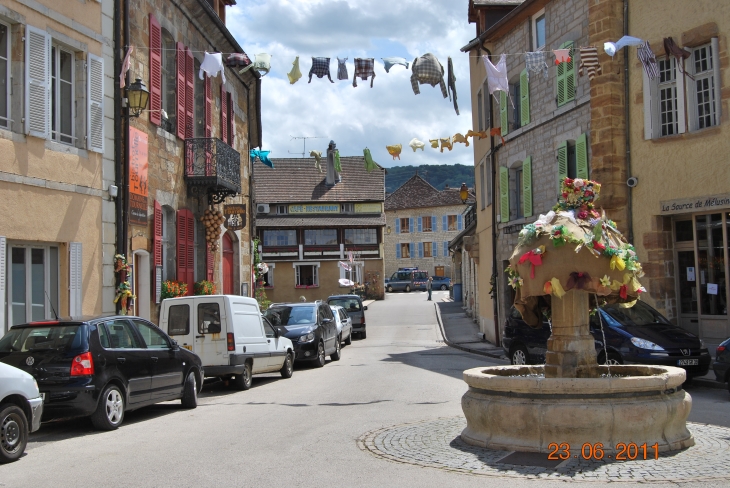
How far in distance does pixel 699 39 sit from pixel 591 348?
35.4 ft

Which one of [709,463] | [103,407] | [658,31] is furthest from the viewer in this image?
[658,31]

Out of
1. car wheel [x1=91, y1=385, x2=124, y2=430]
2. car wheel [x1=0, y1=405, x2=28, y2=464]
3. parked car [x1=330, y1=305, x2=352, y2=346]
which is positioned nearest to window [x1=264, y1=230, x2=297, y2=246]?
parked car [x1=330, y1=305, x2=352, y2=346]

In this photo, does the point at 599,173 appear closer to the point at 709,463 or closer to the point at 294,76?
the point at 294,76

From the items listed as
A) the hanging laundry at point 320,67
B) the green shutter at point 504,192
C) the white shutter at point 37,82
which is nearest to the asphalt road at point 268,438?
the white shutter at point 37,82

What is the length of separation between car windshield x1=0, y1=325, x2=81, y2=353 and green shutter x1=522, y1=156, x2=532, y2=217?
15.5 metres

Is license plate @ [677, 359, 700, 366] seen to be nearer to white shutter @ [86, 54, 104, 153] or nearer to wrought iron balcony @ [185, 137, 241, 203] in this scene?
white shutter @ [86, 54, 104, 153]

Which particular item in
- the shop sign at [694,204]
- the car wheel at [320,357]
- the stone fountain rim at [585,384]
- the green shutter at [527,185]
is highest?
the green shutter at [527,185]

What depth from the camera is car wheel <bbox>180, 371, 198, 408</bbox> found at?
1210 centimetres

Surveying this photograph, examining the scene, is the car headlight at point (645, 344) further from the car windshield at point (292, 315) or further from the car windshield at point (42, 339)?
the car windshield at point (292, 315)

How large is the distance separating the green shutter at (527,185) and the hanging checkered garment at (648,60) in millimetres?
6486

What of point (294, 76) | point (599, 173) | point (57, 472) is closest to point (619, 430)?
point (57, 472)

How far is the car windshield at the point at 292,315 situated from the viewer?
2034cm

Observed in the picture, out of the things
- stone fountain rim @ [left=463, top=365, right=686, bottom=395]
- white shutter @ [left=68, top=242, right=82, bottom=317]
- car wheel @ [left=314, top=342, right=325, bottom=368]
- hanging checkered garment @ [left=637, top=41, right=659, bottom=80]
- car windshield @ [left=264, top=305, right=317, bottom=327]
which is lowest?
car wheel @ [left=314, top=342, right=325, bottom=368]

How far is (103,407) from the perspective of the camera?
32.1 ft
